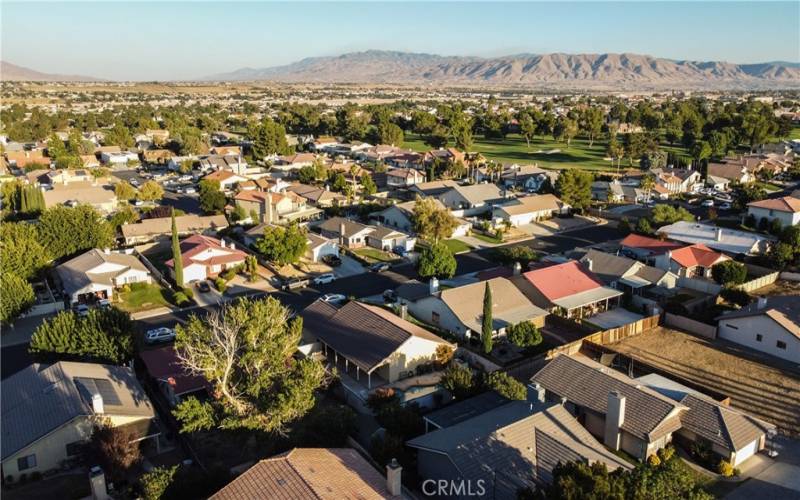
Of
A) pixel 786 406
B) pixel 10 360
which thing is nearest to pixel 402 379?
pixel 786 406

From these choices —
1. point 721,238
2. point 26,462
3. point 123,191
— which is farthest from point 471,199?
point 26,462

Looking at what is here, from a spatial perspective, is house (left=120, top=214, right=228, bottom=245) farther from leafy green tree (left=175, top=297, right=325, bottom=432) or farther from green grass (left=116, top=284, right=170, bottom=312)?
leafy green tree (left=175, top=297, right=325, bottom=432)

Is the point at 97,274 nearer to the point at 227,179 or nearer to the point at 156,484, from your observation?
the point at 156,484

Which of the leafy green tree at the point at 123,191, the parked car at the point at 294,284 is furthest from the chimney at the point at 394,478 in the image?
the leafy green tree at the point at 123,191

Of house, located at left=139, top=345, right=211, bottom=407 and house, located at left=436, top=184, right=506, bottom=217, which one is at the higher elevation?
house, located at left=436, top=184, right=506, bottom=217

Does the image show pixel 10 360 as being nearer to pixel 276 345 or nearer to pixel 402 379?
pixel 276 345

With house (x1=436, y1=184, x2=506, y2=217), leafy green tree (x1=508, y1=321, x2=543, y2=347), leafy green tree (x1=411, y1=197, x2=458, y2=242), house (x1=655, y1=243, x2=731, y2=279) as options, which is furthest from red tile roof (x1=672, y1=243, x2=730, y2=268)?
house (x1=436, y1=184, x2=506, y2=217)

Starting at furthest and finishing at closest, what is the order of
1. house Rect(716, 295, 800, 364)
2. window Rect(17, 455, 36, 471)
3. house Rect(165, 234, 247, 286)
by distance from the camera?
house Rect(165, 234, 247, 286) → house Rect(716, 295, 800, 364) → window Rect(17, 455, 36, 471)
